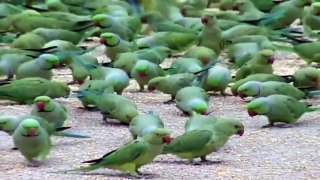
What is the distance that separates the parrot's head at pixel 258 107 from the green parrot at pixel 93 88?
76 centimetres

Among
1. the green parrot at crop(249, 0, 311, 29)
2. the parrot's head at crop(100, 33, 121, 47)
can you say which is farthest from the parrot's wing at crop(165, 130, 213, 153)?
the green parrot at crop(249, 0, 311, 29)

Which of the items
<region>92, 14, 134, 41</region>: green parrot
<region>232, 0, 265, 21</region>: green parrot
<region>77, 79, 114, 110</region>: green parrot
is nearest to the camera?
<region>77, 79, 114, 110</region>: green parrot

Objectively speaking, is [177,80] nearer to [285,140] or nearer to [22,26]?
[285,140]

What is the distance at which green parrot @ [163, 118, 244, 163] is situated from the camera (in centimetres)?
452

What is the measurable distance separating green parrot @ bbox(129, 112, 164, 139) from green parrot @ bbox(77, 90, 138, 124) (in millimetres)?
332

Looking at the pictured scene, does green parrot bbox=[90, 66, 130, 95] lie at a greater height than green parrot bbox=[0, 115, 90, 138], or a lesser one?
greater

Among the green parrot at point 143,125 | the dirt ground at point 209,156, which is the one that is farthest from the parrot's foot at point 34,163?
the green parrot at point 143,125

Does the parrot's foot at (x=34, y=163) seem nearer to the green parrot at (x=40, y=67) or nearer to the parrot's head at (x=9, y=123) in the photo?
the parrot's head at (x=9, y=123)

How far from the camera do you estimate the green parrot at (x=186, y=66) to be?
6.06m

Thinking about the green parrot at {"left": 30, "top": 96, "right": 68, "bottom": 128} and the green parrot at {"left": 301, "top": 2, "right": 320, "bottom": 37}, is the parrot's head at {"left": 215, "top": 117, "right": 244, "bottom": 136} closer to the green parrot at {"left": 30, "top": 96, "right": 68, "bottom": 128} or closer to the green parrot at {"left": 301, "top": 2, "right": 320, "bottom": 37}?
the green parrot at {"left": 30, "top": 96, "right": 68, "bottom": 128}

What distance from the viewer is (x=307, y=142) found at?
4973 millimetres

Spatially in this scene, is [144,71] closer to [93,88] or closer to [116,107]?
[93,88]

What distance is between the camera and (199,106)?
525 cm

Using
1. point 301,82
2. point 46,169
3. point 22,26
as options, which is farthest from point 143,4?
point 46,169
